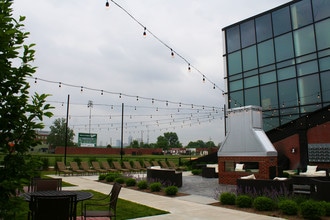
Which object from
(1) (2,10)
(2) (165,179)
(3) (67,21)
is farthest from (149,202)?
(1) (2,10)

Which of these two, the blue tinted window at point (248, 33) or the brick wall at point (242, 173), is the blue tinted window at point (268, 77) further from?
the brick wall at point (242, 173)

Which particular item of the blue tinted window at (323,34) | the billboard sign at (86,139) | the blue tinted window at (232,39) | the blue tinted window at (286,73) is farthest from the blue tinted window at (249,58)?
the billboard sign at (86,139)

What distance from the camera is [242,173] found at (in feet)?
47.6

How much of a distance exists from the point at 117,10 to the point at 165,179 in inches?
326

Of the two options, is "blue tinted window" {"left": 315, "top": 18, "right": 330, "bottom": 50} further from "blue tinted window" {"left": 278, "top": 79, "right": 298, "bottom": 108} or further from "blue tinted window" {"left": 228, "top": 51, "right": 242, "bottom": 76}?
"blue tinted window" {"left": 228, "top": 51, "right": 242, "bottom": 76}

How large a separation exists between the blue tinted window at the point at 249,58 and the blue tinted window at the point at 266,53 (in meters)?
0.55

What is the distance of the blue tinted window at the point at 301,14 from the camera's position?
79.0 ft

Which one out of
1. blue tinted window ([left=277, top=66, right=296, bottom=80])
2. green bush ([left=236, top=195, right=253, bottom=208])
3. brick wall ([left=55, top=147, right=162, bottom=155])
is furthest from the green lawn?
brick wall ([left=55, top=147, right=162, bottom=155])

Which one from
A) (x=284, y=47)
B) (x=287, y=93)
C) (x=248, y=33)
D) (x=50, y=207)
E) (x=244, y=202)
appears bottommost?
(x=244, y=202)

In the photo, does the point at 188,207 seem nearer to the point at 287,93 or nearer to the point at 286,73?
the point at 287,93

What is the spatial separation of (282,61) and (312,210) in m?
20.2

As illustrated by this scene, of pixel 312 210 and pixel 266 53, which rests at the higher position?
pixel 266 53

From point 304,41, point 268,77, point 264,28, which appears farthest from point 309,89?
point 264,28

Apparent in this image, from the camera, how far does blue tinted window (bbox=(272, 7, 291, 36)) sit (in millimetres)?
25573
